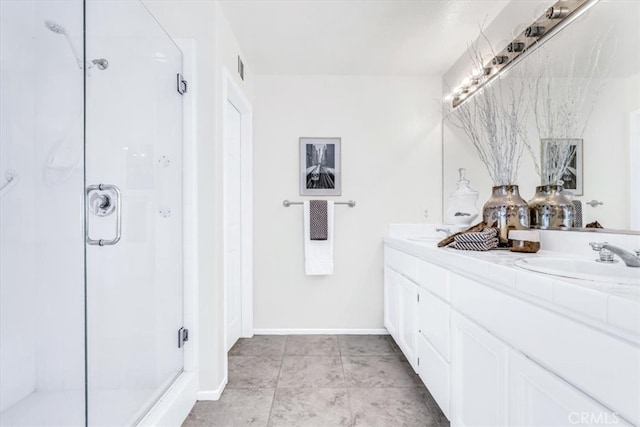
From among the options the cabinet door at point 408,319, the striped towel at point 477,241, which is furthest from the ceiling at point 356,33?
the cabinet door at point 408,319

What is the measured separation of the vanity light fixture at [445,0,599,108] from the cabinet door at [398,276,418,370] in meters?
1.43

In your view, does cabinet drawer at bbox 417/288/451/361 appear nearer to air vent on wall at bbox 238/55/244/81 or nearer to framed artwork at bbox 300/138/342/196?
framed artwork at bbox 300/138/342/196

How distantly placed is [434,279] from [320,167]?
1.47 m

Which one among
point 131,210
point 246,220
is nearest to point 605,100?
point 131,210

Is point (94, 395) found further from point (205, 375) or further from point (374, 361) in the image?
point (374, 361)

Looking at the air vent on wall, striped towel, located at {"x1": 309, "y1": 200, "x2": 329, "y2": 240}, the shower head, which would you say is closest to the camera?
the shower head

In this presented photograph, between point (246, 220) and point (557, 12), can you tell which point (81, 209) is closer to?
point (246, 220)

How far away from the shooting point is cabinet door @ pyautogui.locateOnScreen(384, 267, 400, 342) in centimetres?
229

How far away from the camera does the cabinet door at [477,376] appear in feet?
3.27

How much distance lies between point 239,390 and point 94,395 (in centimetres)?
75

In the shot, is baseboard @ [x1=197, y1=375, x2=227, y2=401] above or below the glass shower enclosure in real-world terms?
below

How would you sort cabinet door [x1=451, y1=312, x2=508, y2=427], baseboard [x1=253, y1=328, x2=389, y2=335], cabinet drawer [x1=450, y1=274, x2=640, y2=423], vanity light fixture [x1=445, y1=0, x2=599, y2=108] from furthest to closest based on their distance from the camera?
baseboard [x1=253, y1=328, x2=389, y2=335], vanity light fixture [x1=445, y1=0, x2=599, y2=108], cabinet door [x1=451, y1=312, x2=508, y2=427], cabinet drawer [x1=450, y1=274, x2=640, y2=423]

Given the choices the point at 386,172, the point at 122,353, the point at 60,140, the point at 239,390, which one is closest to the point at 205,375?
the point at 239,390

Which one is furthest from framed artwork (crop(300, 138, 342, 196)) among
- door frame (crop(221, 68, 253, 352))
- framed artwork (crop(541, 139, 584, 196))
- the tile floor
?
framed artwork (crop(541, 139, 584, 196))
